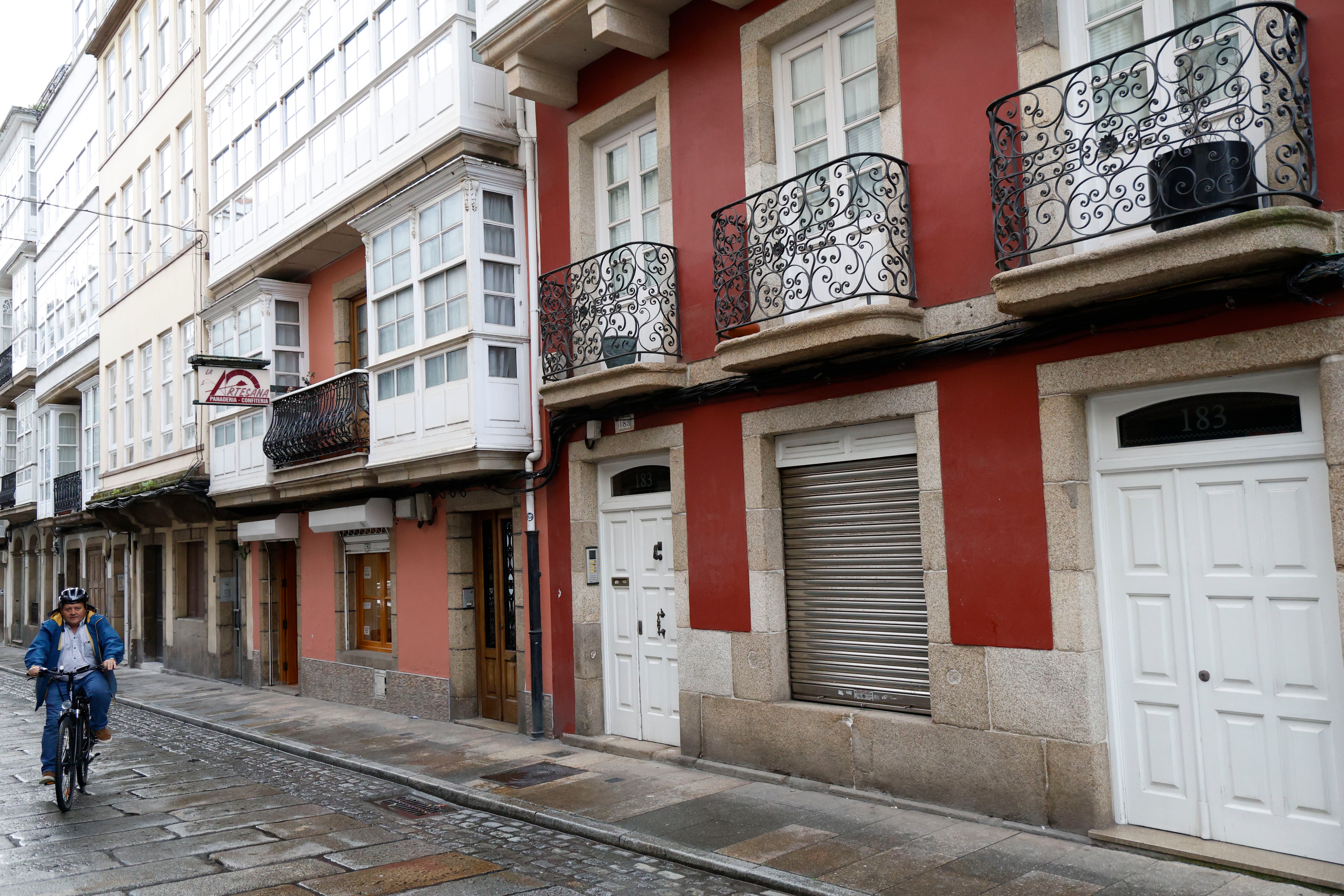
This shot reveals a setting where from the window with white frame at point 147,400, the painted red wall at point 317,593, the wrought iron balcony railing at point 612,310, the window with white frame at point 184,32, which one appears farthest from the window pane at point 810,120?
the window with white frame at point 147,400

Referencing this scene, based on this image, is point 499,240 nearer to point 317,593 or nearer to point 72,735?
point 72,735

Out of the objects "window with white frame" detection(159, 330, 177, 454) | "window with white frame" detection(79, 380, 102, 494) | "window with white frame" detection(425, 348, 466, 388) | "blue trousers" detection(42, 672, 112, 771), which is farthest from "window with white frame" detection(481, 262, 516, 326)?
"window with white frame" detection(79, 380, 102, 494)

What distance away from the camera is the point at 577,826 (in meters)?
7.36

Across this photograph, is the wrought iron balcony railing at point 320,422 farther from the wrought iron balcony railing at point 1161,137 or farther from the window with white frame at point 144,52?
the window with white frame at point 144,52

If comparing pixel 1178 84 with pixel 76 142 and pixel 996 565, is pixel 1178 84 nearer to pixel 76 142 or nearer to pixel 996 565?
pixel 996 565

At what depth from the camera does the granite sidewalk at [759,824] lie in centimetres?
572

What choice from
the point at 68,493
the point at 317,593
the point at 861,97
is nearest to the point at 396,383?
the point at 317,593

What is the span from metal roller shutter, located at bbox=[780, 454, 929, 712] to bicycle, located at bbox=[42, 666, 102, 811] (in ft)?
20.0

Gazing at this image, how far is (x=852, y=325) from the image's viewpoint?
286 inches

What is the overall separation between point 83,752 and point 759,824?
607 centimetres

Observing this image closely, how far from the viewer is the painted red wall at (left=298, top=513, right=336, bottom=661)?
48.9 ft

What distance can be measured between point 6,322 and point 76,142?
12.6 metres

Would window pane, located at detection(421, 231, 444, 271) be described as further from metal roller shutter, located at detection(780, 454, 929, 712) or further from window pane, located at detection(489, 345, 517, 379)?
metal roller shutter, located at detection(780, 454, 929, 712)

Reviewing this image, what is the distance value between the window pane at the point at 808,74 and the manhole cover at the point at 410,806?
6.57 metres
